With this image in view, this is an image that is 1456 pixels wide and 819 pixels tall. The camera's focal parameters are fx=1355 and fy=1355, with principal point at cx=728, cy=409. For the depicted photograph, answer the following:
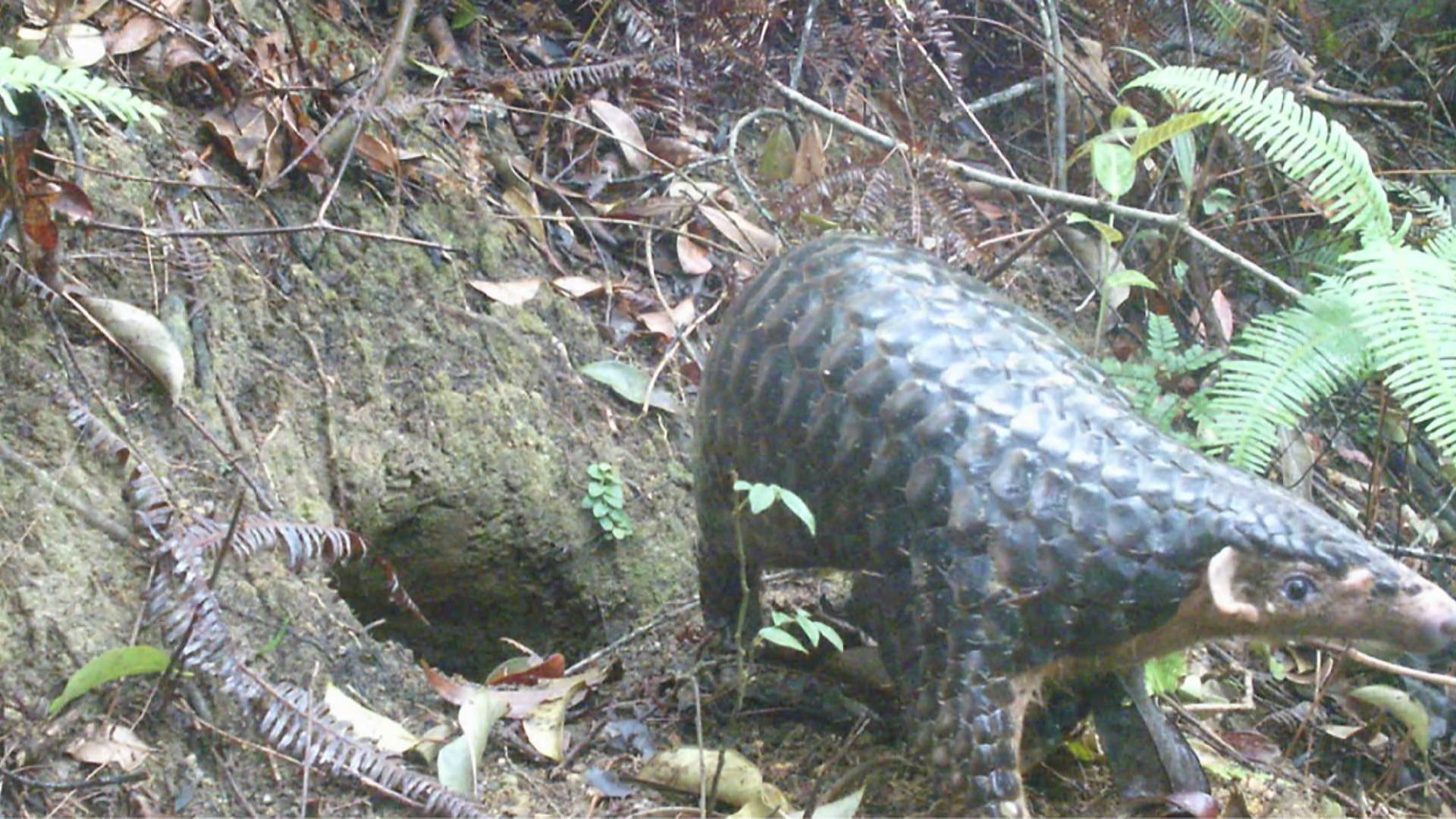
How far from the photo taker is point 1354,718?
390 cm

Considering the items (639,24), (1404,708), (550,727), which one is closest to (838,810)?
(550,727)

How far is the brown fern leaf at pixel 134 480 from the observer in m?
2.93

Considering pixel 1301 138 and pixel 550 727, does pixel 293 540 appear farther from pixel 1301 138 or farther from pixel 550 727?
pixel 1301 138

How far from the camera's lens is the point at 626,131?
4.99 m

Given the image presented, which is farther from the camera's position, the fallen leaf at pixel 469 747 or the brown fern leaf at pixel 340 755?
the fallen leaf at pixel 469 747

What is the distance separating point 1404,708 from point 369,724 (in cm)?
274

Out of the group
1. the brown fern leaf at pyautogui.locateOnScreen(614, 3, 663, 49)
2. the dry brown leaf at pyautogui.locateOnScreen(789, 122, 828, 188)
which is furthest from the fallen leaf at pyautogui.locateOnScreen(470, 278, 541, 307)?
the brown fern leaf at pyautogui.locateOnScreen(614, 3, 663, 49)

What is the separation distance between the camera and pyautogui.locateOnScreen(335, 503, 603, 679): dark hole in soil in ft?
13.2

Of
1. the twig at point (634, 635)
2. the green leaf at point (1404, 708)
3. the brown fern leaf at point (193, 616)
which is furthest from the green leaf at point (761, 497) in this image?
the green leaf at point (1404, 708)

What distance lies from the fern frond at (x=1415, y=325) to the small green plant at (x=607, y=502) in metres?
2.17

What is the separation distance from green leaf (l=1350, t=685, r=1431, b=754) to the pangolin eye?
1320mm

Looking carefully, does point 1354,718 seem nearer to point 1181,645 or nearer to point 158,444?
point 1181,645

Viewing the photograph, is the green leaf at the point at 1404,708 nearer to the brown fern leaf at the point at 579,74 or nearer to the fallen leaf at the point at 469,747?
the fallen leaf at the point at 469,747

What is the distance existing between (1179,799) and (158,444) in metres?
2.47
